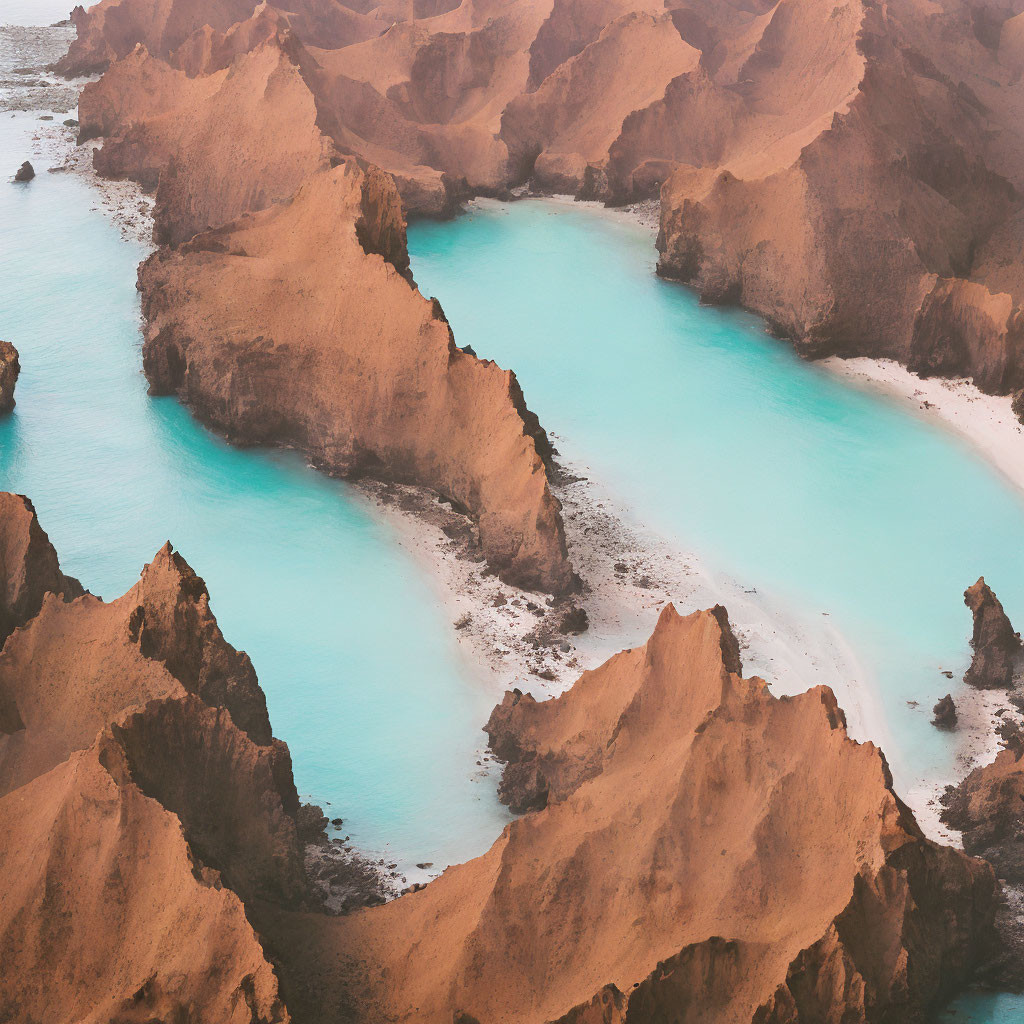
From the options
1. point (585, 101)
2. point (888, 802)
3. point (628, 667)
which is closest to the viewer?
point (888, 802)

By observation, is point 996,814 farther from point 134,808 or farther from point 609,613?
point 134,808

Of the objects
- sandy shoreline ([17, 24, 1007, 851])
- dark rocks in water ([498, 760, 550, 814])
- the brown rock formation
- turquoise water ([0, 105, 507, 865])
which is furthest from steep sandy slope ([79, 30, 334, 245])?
dark rocks in water ([498, 760, 550, 814])

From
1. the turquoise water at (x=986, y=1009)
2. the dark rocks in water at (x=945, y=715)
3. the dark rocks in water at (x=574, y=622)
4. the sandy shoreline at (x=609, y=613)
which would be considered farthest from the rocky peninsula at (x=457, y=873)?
the dark rocks in water at (x=945, y=715)

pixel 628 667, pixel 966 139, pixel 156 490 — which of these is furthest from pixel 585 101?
pixel 628 667

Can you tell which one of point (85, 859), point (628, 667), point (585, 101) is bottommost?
point (85, 859)

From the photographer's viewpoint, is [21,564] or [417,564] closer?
[21,564]

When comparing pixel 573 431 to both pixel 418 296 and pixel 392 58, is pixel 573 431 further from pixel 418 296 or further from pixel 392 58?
pixel 392 58

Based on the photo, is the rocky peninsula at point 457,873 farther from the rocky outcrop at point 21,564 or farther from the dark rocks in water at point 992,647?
the dark rocks in water at point 992,647

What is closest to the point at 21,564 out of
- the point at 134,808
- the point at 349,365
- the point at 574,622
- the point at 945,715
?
the point at 134,808
